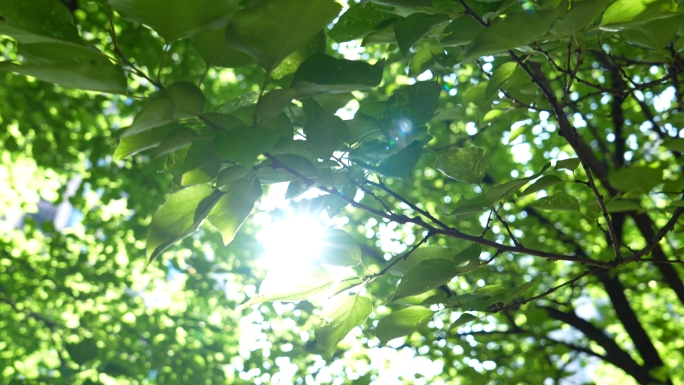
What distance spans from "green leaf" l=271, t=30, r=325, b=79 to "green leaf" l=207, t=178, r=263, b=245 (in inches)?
6.3

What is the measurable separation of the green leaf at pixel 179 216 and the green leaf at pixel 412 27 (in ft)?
1.17

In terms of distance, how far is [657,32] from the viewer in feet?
2.95

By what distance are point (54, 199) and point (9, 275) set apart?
2.33ft

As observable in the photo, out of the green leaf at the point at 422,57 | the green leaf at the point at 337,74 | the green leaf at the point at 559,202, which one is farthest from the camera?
the green leaf at the point at 422,57

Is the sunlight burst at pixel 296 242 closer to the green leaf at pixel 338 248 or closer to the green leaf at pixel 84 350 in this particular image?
the green leaf at pixel 338 248

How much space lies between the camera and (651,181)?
85 centimetres

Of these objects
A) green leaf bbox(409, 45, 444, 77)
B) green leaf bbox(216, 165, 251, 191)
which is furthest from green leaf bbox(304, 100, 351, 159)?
green leaf bbox(409, 45, 444, 77)

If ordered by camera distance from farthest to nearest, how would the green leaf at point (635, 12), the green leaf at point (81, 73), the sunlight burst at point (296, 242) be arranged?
the sunlight burst at point (296, 242)
the green leaf at point (635, 12)
the green leaf at point (81, 73)

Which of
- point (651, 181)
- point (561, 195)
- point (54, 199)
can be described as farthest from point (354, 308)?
point (54, 199)

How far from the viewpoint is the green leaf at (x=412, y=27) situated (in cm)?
73

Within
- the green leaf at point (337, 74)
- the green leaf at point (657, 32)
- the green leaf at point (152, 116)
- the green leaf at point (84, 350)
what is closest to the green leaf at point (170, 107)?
the green leaf at point (152, 116)

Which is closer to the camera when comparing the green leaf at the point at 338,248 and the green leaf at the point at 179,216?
the green leaf at the point at 179,216

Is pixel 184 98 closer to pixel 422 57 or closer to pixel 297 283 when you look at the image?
pixel 297 283

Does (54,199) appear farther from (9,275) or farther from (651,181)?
(651,181)
